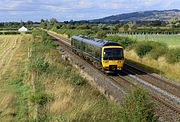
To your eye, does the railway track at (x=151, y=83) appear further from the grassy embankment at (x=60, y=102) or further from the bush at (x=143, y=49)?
the bush at (x=143, y=49)

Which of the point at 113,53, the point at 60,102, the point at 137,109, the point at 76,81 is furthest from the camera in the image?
the point at 113,53

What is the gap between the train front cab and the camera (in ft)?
98.7

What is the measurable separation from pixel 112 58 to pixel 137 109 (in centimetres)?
1925

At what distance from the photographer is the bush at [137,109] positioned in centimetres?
1097

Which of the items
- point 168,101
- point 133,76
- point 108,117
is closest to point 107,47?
point 133,76

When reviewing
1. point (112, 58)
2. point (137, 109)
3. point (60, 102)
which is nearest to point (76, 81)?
point (60, 102)

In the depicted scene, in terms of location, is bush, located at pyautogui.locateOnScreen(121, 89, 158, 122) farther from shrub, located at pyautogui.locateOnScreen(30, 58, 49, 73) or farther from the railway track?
shrub, located at pyautogui.locateOnScreen(30, 58, 49, 73)

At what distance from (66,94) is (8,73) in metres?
15.4

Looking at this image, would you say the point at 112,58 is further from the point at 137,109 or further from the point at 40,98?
the point at 137,109

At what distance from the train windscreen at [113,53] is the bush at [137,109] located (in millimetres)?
18610

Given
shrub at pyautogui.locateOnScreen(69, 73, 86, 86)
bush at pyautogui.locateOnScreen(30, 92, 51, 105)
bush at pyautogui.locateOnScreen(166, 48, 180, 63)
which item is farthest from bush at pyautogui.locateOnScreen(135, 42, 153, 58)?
bush at pyautogui.locateOnScreen(30, 92, 51, 105)

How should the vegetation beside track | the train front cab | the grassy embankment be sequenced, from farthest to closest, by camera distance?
the vegetation beside track
the train front cab
the grassy embankment

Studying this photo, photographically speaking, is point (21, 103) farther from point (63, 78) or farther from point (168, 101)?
point (168, 101)

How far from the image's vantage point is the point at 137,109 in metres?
11.1
